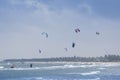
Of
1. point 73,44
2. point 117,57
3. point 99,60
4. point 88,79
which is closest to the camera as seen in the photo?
point 73,44

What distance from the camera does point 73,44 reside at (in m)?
28.5

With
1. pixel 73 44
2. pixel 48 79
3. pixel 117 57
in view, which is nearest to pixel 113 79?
pixel 48 79

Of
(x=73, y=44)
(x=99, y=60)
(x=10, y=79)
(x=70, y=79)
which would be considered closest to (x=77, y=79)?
(x=70, y=79)

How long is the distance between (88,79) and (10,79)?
945cm

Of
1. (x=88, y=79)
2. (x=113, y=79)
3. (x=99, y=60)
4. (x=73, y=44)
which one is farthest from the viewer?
(x=99, y=60)

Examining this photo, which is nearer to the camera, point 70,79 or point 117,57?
point 70,79

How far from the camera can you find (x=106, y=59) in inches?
7397

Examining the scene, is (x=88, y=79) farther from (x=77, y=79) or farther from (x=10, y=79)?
(x=10, y=79)

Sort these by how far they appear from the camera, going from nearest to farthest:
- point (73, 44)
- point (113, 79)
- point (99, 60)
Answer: point (73, 44), point (113, 79), point (99, 60)

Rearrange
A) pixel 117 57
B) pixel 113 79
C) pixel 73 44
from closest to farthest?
pixel 73 44 < pixel 113 79 < pixel 117 57

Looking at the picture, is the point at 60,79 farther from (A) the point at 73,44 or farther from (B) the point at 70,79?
(A) the point at 73,44

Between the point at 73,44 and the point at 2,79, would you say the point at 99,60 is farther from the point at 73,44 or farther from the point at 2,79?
the point at 73,44

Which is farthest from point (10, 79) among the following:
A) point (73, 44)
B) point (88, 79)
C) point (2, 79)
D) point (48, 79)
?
point (73, 44)

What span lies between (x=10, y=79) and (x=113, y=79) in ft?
42.3
